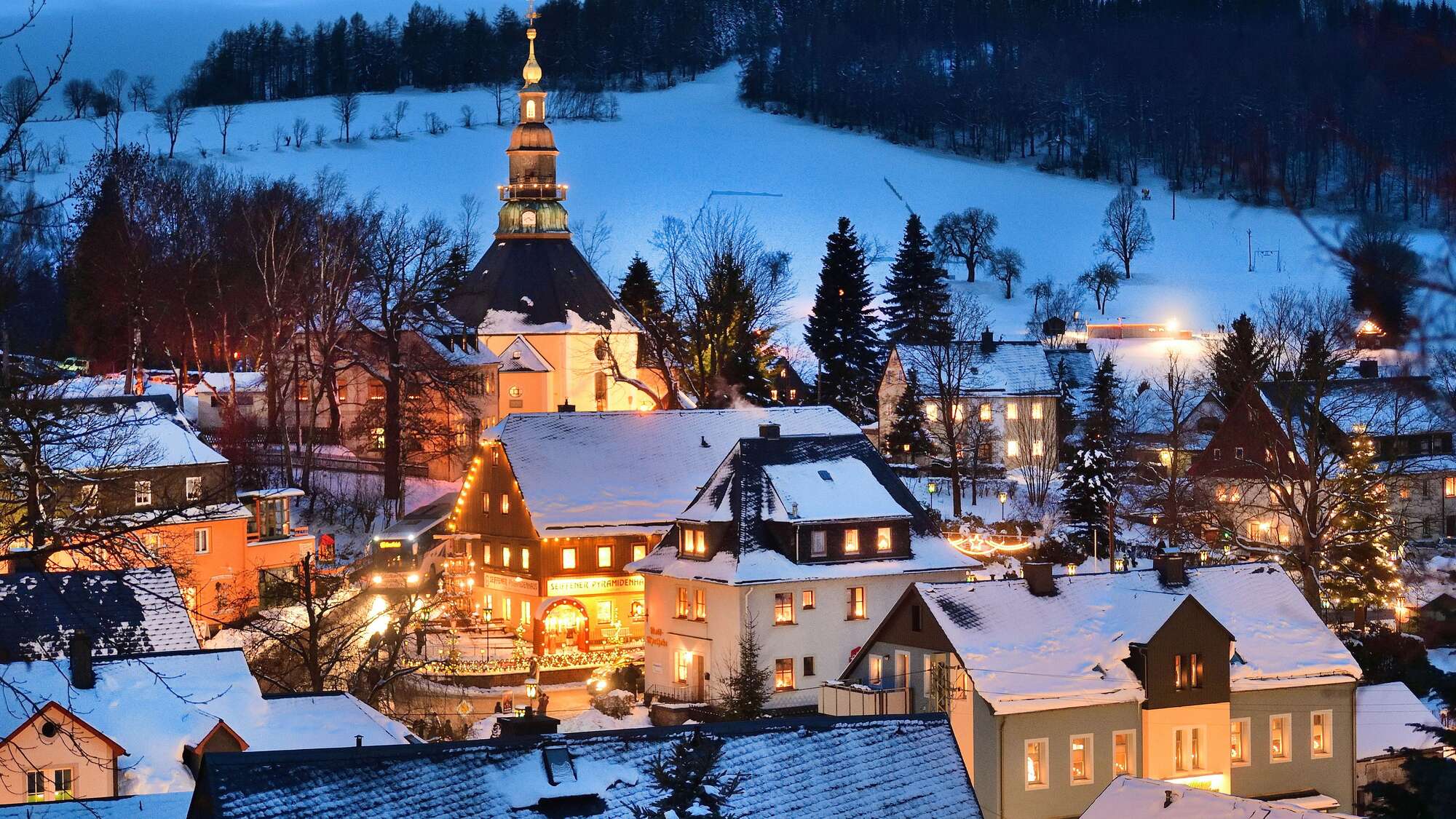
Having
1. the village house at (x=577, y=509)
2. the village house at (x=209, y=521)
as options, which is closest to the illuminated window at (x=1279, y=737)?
the village house at (x=577, y=509)

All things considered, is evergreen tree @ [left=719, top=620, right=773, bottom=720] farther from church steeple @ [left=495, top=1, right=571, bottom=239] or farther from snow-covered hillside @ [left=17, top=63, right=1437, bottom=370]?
snow-covered hillside @ [left=17, top=63, right=1437, bottom=370]

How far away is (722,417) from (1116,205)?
97173 millimetres

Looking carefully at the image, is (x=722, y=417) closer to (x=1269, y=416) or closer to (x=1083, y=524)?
(x=1083, y=524)

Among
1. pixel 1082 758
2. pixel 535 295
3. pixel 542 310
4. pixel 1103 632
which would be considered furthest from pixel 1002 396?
pixel 1082 758

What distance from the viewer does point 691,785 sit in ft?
52.9

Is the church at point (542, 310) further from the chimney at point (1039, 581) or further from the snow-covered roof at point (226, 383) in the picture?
the chimney at point (1039, 581)

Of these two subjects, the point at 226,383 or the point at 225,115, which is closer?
the point at 226,383

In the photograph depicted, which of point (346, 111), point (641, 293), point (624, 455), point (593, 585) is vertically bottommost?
point (593, 585)

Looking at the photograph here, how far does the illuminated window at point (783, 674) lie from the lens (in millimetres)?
41500

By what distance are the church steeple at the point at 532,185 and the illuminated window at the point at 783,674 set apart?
109ft

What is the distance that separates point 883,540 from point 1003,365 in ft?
104

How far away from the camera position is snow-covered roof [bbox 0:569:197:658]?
26547 mm

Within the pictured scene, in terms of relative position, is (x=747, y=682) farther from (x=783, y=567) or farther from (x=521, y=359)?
(x=521, y=359)

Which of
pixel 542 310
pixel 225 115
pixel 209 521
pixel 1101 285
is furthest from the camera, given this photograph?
pixel 225 115
